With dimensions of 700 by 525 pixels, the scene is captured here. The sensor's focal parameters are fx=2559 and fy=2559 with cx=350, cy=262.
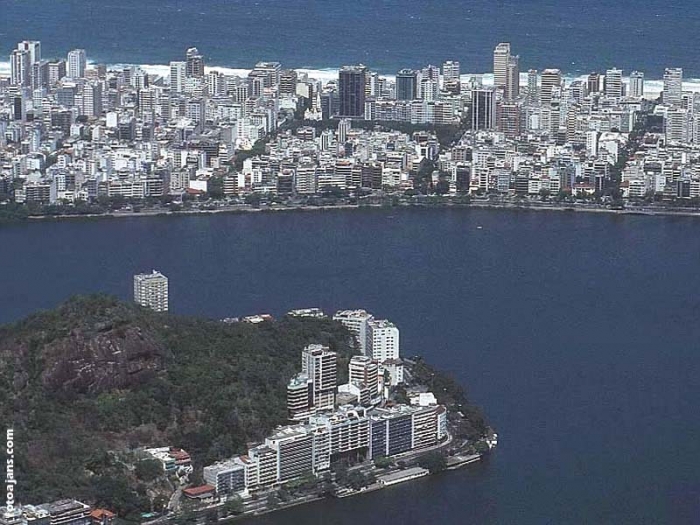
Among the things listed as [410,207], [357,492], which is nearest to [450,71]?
[410,207]

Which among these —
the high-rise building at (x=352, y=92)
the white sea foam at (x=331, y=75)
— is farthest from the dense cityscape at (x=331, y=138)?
the white sea foam at (x=331, y=75)

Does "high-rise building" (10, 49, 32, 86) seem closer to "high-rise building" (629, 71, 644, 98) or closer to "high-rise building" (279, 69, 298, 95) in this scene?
"high-rise building" (279, 69, 298, 95)

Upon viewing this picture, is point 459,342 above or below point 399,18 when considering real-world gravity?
below

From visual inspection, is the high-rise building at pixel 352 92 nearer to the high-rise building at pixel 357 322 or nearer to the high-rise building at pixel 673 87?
the high-rise building at pixel 673 87

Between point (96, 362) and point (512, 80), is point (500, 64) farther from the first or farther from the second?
point (96, 362)

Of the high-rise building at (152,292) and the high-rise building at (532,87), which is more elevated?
the high-rise building at (532,87)

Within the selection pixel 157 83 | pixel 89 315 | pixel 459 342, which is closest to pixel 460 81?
pixel 157 83

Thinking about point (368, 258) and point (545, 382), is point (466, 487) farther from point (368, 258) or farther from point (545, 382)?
point (368, 258)
